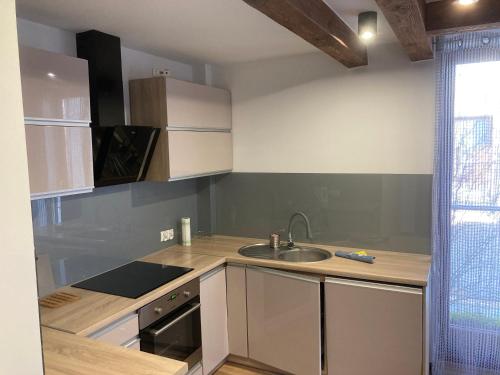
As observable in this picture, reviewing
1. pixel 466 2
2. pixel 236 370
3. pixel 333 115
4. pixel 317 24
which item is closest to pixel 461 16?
pixel 466 2

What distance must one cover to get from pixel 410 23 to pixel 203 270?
5.90 ft

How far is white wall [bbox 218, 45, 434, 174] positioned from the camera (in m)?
2.72

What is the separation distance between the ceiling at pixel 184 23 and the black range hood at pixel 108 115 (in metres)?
0.09

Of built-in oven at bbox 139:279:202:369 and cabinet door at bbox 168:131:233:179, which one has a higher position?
cabinet door at bbox 168:131:233:179

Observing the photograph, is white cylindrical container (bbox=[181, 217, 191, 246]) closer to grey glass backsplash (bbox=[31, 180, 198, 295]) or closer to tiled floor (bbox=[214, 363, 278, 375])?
grey glass backsplash (bbox=[31, 180, 198, 295])

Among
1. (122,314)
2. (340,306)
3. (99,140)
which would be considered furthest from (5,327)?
(340,306)

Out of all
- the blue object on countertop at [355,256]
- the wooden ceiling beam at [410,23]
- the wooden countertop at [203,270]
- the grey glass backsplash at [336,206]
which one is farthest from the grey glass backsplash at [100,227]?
the wooden ceiling beam at [410,23]

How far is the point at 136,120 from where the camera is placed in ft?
8.91

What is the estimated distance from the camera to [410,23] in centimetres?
182

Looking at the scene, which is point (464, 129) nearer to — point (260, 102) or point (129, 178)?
point (260, 102)

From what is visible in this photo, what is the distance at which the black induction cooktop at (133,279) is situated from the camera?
2229 mm

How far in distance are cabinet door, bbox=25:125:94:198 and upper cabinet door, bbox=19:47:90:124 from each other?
0.06 meters

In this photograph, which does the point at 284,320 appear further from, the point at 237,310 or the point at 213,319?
the point at 213,319

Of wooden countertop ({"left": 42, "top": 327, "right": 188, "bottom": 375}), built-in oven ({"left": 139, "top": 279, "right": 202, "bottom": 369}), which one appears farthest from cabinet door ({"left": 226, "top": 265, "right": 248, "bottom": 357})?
wooden countertop ({"left": 42, "top": 327, "right": 188, "bottom": 375})
